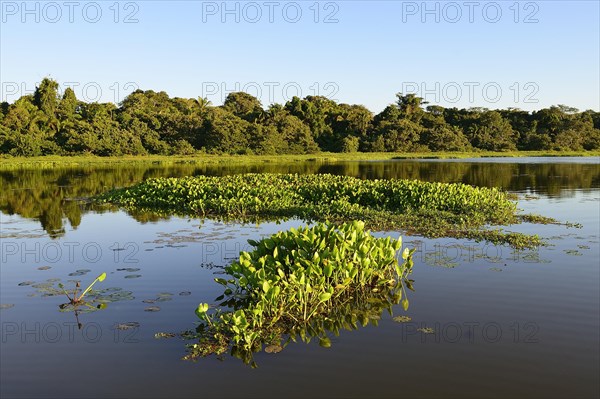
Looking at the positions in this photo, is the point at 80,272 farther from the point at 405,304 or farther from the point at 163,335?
the point at 405,304

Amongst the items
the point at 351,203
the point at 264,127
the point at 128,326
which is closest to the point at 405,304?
the point at 128,326

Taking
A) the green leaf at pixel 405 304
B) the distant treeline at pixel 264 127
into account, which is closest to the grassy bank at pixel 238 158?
the distant treeline at pixel 264 127

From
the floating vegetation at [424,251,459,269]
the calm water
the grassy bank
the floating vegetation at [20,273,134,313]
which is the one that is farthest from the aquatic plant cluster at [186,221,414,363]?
the grassy bank

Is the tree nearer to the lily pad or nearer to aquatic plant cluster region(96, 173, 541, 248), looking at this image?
aquatic plant cluster region(96, 173, 541, 248)

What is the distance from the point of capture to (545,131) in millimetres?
90938

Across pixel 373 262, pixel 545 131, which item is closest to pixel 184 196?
pixel 373 262

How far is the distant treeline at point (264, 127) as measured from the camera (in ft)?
216

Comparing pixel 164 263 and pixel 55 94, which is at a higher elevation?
pixel 55 94

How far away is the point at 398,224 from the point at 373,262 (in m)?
7.37

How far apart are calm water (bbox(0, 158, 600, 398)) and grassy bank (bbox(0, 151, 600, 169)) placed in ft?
152

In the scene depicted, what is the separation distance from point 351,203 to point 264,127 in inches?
2239

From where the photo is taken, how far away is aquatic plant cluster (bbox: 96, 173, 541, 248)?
16984 millimetres

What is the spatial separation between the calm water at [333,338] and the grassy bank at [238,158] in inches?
1826

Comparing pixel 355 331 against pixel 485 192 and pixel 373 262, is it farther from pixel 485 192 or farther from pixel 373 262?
pixel 485 192
